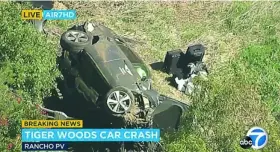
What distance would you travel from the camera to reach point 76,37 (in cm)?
1394

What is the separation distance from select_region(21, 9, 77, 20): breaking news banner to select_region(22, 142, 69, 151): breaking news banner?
2742mm

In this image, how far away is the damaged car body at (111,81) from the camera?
12555 millimetres

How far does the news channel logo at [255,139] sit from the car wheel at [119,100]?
2.84m

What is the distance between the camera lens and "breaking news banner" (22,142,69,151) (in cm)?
1171

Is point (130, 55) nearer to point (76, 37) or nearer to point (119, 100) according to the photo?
point (76, 37)

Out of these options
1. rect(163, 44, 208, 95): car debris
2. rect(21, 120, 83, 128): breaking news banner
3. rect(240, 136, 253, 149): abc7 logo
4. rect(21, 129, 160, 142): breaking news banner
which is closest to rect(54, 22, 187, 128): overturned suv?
rect(21, 129, 160, 142): breaking news banner

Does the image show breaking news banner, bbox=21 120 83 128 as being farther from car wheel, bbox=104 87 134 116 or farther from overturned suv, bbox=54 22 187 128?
car wheel, bbox=104 87 134 116

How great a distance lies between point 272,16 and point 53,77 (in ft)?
23.2

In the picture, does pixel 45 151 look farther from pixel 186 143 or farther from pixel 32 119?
pixel 186 143

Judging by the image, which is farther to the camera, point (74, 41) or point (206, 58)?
point (206, 58)

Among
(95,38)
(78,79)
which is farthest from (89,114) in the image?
(95,38)

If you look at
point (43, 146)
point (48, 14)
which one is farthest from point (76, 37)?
point (43, 146)

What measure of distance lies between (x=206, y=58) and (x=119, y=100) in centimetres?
432

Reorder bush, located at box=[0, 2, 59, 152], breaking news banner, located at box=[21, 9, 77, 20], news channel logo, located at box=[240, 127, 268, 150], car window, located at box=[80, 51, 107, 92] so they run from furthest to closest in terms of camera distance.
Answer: breaking news banner, located at box=[21, 9, 77, 20] → car window, located at box=[80, 51, 107, 92] → bush, located at box=[0, 2, 59, 152] → news channel logo, located at box=[240, 127, 268, 150]
